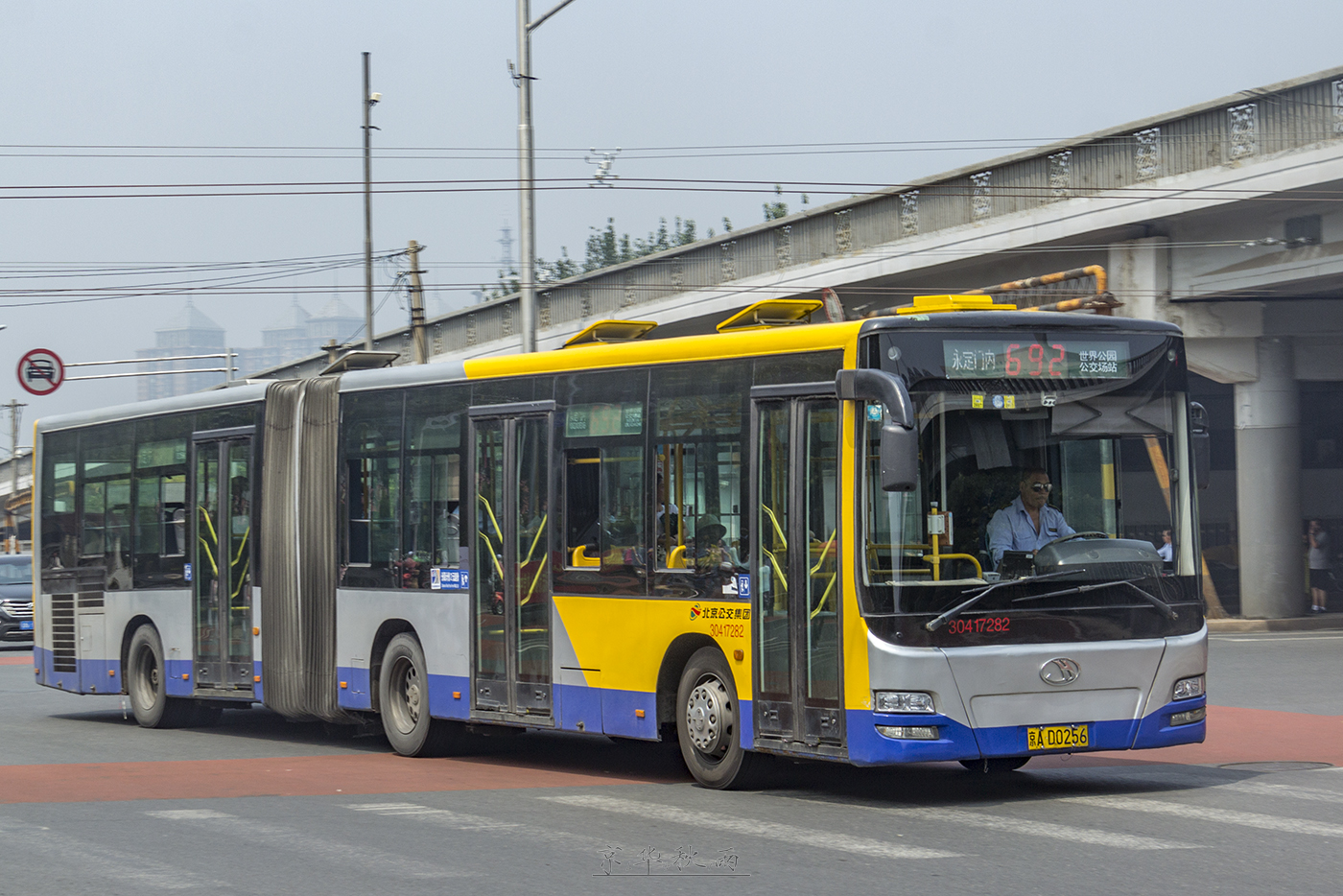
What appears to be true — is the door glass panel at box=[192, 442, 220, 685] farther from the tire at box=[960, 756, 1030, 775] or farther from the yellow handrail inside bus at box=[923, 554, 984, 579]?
the yellow handrail inside bus at box=[923, 554, 984, 579]

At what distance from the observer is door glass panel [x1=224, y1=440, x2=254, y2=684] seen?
1599 cm

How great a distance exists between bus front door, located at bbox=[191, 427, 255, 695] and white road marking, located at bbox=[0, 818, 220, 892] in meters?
6.30

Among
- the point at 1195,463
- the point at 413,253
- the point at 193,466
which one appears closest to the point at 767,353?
the point at 1195,463

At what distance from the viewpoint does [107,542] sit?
715 inches

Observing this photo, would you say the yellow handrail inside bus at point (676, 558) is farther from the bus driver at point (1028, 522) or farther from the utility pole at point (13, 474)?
the utility pole at point (13, 474)

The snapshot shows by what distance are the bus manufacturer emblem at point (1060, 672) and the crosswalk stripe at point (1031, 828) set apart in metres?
0.89

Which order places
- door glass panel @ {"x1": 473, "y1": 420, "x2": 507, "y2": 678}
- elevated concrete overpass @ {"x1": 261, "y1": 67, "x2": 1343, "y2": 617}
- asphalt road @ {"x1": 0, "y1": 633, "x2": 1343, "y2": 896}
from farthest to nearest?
elevated concrete overpass @ {"x1": 261, "y1": 67, "x2": 1343, "y2": 617}
door glass panel @ {"x1": 473, "y1": 420, "x2": 507, "y2": 678}
asphalt road @ {"x1": 0, "y1": 633, "x2": 1343, "y2": 896}

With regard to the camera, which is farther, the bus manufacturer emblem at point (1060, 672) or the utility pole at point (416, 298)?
the utility pole at point (416, 298)

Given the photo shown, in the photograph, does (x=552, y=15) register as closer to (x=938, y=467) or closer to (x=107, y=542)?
(x=107, y=542)

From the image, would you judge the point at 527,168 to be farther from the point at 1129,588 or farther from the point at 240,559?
the point at 1129,588

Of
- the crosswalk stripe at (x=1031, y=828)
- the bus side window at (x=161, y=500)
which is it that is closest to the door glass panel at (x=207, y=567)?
the bus side window at (x=161, y=500)

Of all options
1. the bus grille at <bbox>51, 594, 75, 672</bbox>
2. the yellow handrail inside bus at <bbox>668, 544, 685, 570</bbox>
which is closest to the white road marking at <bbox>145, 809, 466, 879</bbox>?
the yellow handrail inside bus at <bbox>668, 544, 685, 570</bbox>

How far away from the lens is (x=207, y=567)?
54.4 ft

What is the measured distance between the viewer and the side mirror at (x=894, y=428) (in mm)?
9328
